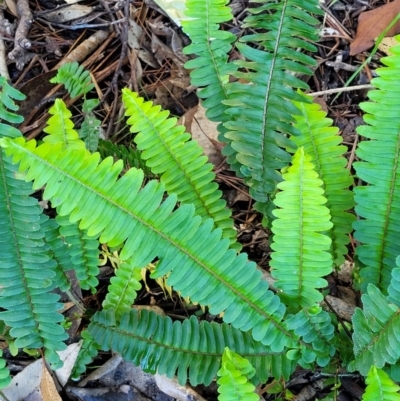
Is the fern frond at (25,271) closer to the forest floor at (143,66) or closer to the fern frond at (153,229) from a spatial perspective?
the fern frond at (153,229)

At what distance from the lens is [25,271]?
2.00 meters

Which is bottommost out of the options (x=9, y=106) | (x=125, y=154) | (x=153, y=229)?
(x=125, y=154)

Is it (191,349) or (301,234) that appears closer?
(301,234)

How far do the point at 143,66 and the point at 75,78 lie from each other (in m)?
0.62

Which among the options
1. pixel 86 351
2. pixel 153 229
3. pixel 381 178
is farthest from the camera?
pixel 86 351

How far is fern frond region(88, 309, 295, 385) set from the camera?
6.55ft

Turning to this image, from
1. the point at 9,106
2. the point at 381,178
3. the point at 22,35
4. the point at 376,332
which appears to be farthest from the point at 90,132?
the point at 376,332

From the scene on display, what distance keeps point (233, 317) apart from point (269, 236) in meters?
0.72

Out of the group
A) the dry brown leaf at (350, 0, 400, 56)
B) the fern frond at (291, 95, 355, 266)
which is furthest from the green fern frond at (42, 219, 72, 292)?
the dry brown leaf at (350, 0, 400, 56)

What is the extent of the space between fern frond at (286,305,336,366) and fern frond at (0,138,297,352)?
77mm

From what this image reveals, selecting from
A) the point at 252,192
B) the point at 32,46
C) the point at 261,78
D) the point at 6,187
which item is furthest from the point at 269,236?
the point at 32,46

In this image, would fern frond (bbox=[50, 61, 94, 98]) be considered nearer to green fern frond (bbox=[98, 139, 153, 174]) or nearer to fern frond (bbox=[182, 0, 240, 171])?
green fern frond (bbox=[98, 139, 153, 174])

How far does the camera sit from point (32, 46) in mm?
3127

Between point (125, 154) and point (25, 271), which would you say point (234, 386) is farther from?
point (125, 154)
